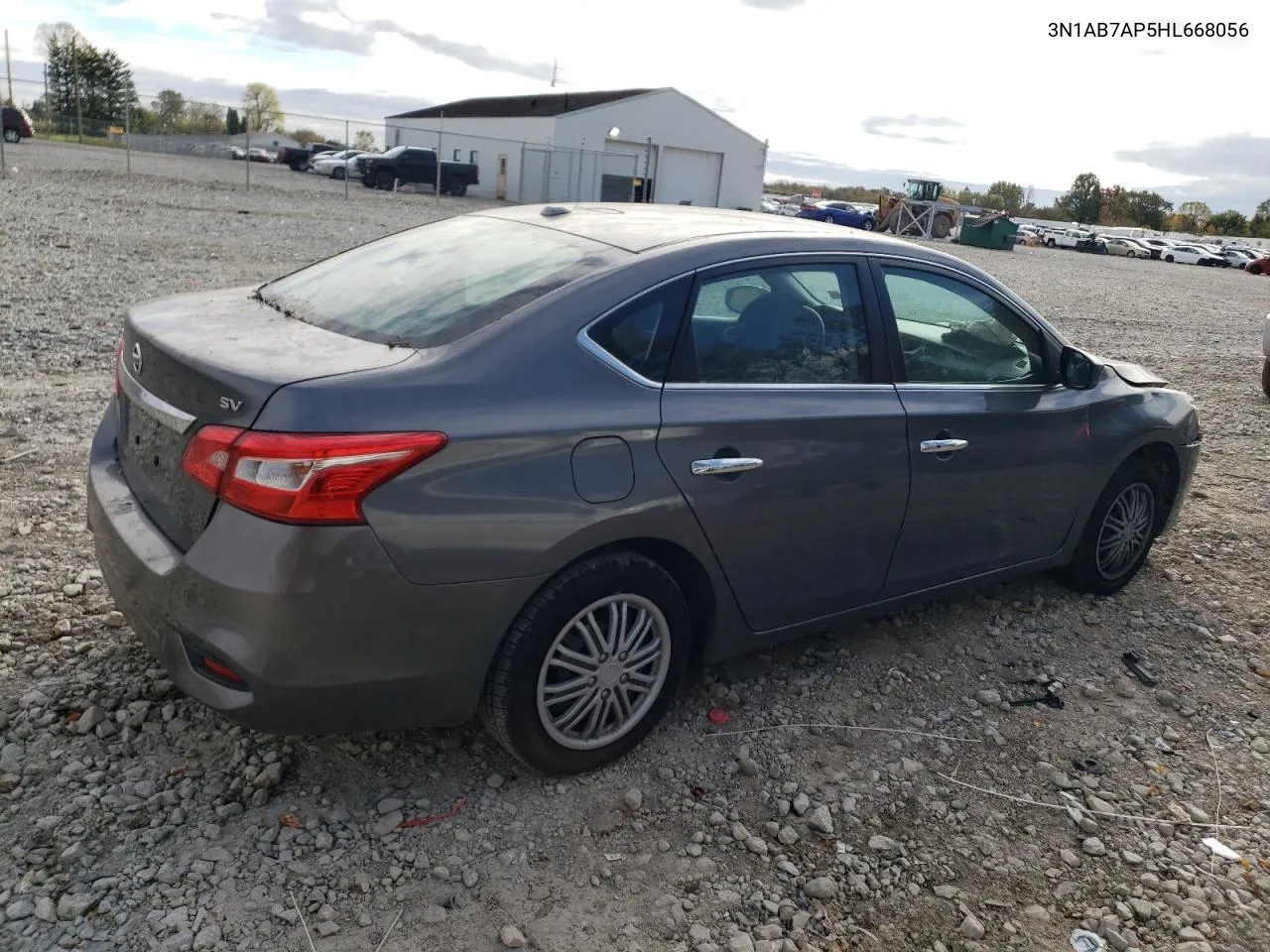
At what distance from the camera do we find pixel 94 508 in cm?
322

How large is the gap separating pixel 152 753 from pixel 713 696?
1.86m

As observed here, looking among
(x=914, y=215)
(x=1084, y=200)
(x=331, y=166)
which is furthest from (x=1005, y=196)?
(x=331, y=166)

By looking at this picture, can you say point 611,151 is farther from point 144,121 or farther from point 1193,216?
point 1193,216

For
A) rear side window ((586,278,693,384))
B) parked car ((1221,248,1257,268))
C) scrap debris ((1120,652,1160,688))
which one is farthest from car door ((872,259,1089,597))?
parked car ((1221,248,1257,268))

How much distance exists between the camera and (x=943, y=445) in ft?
12.4

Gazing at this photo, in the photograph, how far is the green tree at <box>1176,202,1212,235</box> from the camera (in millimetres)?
86500

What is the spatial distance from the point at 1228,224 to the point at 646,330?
98.0 metres

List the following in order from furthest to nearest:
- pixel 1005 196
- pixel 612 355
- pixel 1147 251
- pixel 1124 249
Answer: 1. pixel 1005 196
2. pixel 1124 249
3. pixel 1147 251
4. pixel 612 355

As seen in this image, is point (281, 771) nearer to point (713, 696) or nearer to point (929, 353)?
point (713, 696)

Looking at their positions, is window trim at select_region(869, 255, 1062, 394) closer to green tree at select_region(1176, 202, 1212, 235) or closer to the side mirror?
the side mirror

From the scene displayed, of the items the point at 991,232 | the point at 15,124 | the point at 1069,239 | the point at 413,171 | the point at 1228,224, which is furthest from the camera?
the point at 1228,224

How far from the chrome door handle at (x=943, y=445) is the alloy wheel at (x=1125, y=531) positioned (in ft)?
4.34

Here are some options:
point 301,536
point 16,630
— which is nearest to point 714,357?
point 301,536

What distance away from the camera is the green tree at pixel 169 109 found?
35.8m
